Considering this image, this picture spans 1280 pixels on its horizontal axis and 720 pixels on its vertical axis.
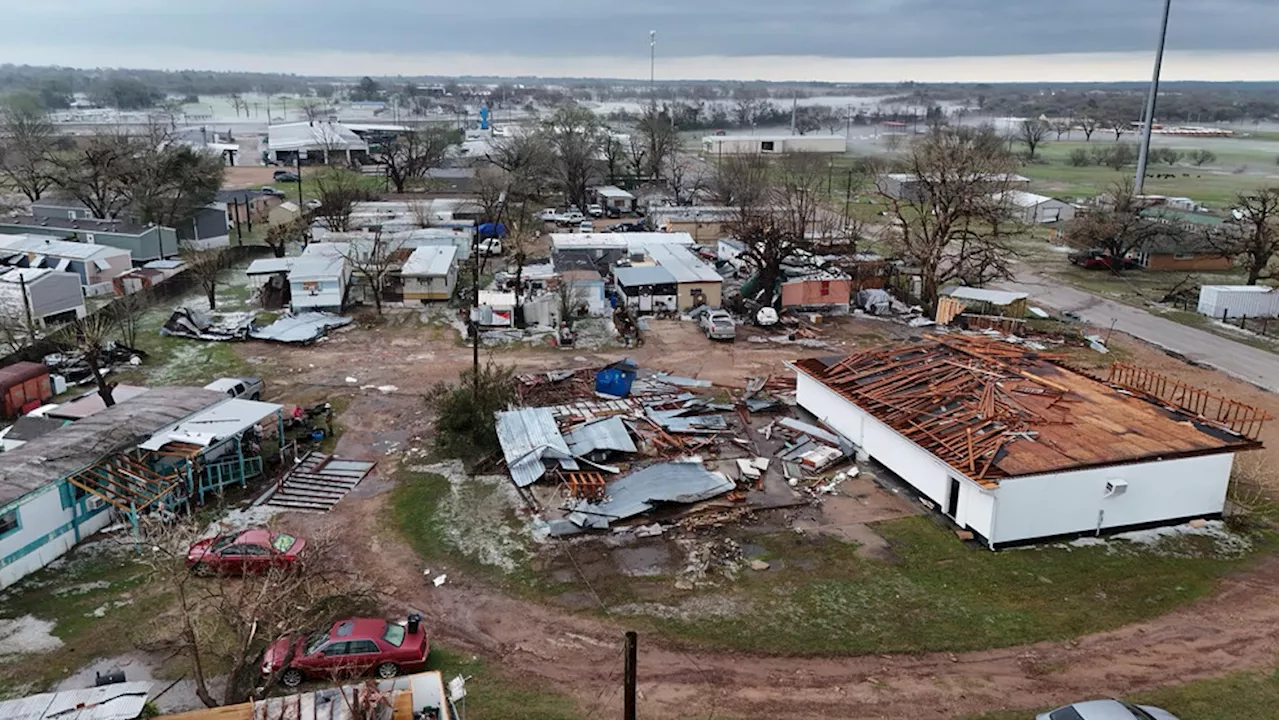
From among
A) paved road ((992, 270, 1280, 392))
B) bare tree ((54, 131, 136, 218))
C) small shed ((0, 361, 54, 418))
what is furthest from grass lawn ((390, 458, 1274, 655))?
bare tree ((54, 131, 136, 218))

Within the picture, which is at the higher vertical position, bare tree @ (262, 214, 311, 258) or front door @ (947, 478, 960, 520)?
bare tree @ (262, 214, 311, 258)

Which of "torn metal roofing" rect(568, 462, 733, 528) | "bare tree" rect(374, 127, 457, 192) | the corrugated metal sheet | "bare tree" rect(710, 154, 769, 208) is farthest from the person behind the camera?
"bare tree" rect(374, 127, 457, 192)

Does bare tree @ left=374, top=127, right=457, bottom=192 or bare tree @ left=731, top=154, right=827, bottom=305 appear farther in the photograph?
bare tree @ left=374, top=127, right=457, bottom=192

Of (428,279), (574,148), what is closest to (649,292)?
(428,279)

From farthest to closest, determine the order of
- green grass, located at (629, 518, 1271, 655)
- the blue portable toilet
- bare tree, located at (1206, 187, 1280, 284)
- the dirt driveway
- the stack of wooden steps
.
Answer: bare tree, located at (1206, 187, 1280, 284), the blue portable toilet, the stack of wooden steps, green grass, located at (629, 518, 1271, 655), the dirt driveway

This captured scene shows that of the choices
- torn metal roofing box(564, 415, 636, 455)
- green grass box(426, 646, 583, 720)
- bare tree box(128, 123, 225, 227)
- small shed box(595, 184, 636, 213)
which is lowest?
green grass box(426, 646, 583, 720)

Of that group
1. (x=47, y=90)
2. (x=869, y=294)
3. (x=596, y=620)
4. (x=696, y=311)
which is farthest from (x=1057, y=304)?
(x=47, y=90)

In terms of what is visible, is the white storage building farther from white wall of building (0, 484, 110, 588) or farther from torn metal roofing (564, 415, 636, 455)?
white wall of building (0, 484, 110, 588)

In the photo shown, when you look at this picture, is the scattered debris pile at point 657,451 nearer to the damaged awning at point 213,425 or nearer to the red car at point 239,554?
the red car at point 239,554
